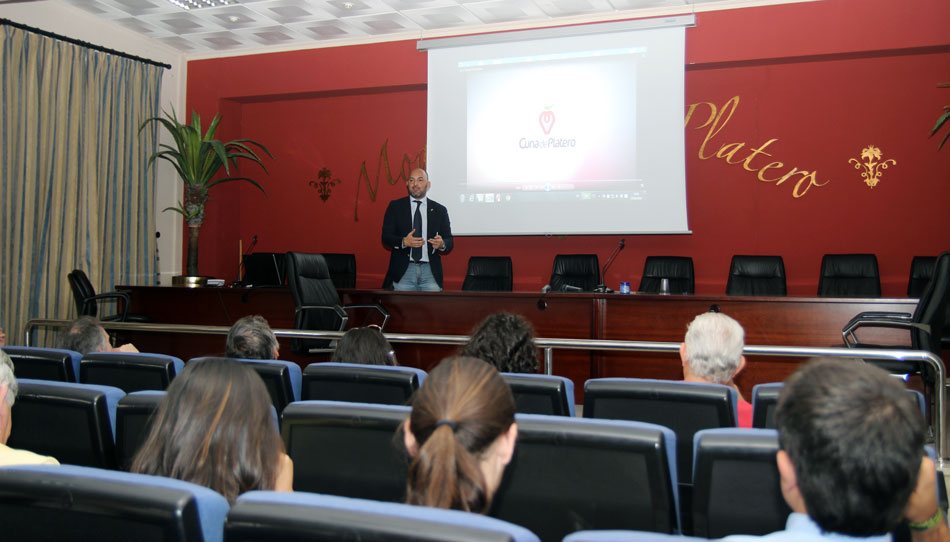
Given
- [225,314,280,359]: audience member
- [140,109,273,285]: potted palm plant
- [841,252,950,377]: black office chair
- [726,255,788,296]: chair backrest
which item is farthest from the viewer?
[140,109,273,285]: potted palm plant

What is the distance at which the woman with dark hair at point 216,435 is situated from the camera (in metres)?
1.18

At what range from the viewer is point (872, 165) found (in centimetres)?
590

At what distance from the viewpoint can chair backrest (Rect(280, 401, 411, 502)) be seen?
4.50ft

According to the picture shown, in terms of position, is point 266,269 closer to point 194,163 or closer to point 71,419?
point 194,163

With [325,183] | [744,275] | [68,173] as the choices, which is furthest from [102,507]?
[325,183]

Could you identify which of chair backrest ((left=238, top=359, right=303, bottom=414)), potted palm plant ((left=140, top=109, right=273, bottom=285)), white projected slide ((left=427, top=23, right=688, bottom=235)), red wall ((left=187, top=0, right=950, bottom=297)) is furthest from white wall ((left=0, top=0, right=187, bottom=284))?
chair backrest ((left=238, top=359, right=303, bottom=414))

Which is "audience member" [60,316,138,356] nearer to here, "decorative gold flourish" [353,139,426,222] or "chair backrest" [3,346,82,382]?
"chair backrest" [3,346,82,382]

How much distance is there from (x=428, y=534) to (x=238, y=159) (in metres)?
7.60

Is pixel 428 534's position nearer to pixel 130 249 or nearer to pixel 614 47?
pixel 614 47

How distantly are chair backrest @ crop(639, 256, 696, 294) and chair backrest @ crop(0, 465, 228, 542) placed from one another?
497 cm

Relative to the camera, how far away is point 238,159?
7.73 metres

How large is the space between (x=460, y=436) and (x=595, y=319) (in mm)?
3539

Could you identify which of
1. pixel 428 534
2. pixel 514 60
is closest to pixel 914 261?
pixel 514 60

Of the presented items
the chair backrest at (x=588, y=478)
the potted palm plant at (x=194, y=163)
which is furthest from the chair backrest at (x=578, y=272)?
the chair backrest at (x=588, y=478)
